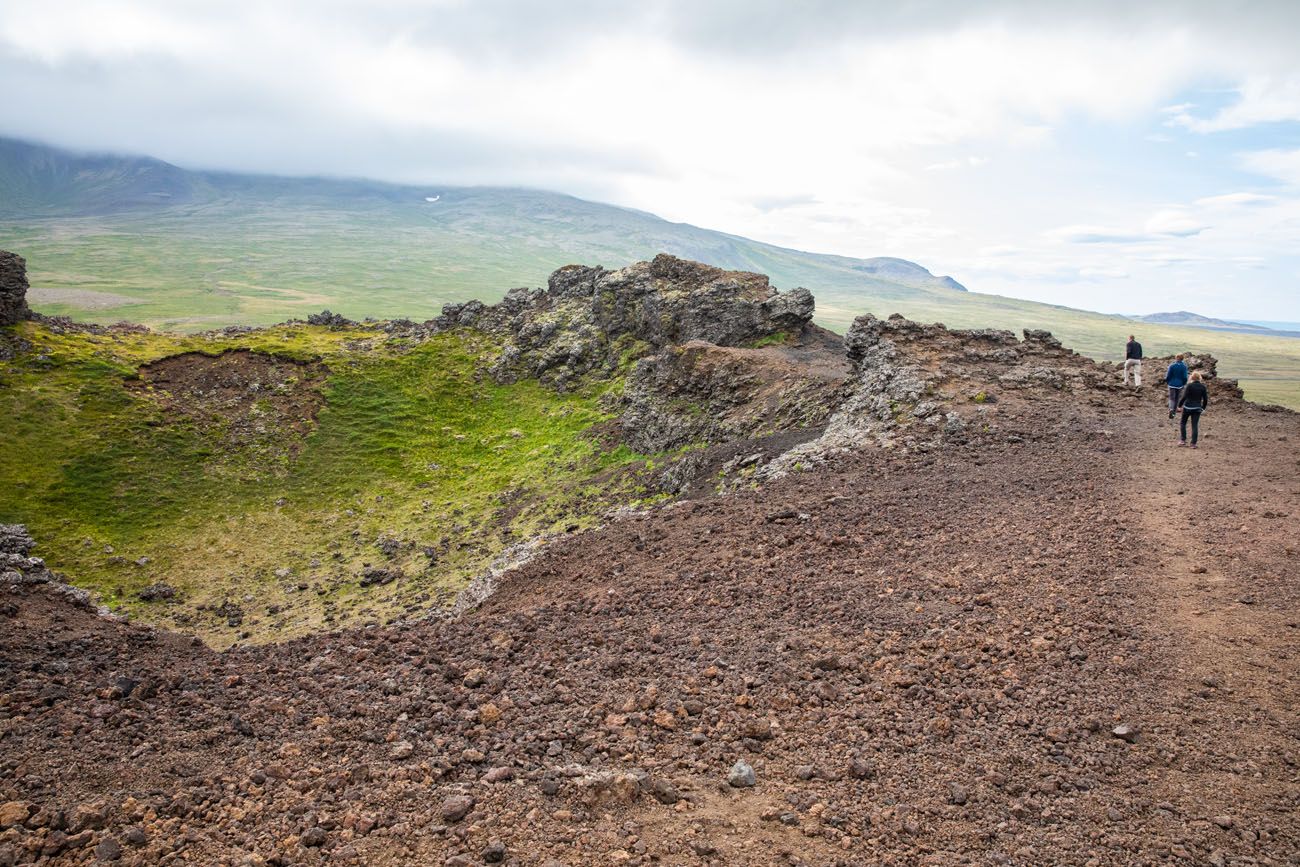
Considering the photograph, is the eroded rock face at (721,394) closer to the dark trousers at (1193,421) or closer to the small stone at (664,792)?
the dark trousers at (1193,421)

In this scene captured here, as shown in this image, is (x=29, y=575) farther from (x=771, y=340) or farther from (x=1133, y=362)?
(x=1133, y=362)

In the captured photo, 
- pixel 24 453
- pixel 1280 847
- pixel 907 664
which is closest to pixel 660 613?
pixel 907 664

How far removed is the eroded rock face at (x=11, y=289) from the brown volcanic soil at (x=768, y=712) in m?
37.6

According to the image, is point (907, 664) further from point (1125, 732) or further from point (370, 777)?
point (370, 777)

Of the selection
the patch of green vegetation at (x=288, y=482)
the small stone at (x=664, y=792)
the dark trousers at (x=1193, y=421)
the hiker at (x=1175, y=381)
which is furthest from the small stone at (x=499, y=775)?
the hiker at (x=1175, y=381)

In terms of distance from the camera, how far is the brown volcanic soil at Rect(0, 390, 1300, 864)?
7762 mm

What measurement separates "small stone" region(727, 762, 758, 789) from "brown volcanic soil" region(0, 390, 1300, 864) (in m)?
0.14

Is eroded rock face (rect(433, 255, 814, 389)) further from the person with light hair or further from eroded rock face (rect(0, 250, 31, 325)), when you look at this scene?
eroded rock face (rect(0, 250, 31, 325))

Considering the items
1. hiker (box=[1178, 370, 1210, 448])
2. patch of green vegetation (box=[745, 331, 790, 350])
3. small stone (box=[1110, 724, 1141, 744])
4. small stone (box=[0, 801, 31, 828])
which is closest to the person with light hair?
hiker (box=[1178, 370, 1210, 448])

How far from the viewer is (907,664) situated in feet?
37.2

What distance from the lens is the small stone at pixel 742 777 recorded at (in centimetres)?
884

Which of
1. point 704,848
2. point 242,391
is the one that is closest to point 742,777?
point 704,848

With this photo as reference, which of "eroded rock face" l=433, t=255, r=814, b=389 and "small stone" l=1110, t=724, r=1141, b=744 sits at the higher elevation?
"eroded rock face" l=433, t=255, r=814, b=389

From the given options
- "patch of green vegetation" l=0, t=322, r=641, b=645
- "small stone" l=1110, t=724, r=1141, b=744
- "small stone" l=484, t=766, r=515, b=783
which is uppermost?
"small stone" l=1110, t=724, r=1141, b=744
